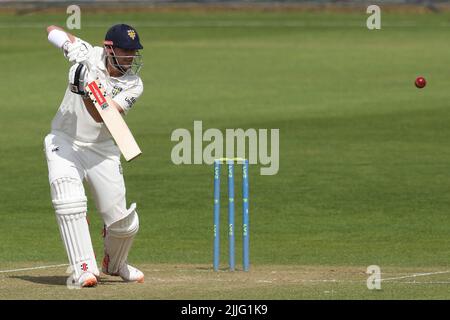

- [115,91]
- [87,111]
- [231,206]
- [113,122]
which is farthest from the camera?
[231,206]

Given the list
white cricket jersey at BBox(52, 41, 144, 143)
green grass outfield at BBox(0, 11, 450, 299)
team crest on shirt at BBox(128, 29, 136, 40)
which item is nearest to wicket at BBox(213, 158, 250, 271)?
green grass outfield at BBox(0, 11, 450, 299)

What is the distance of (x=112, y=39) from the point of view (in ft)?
36.2

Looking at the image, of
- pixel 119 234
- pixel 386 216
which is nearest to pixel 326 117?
pixel 386 216

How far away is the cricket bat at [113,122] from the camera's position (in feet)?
35.3

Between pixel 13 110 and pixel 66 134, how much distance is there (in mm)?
18748

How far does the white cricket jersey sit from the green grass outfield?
1.28 meters

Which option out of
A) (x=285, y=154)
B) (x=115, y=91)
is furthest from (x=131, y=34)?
(x=285, y=154)

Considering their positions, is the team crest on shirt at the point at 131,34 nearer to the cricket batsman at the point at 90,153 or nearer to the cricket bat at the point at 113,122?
the cricket batsman at the point at 90,153

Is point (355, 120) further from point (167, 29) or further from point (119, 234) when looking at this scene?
point (167, 29)

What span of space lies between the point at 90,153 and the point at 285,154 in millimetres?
11900

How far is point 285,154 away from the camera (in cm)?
2280

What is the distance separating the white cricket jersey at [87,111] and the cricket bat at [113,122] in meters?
0.23

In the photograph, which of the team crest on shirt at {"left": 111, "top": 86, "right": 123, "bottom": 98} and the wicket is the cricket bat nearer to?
the team crest on shirt at {"left": 111, "top": 86, "right": 123, "bottom": 98}

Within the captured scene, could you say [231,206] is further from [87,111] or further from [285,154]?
[285,154]
